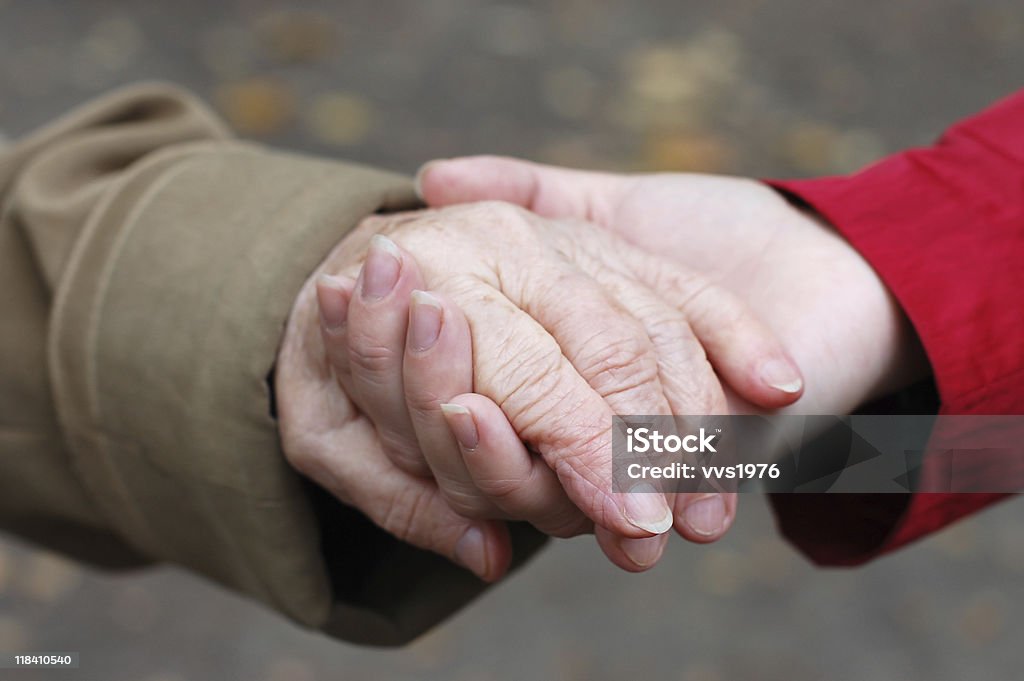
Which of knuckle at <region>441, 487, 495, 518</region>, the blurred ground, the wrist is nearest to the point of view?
knuckle at <region>441, 487, 495, 518</region>

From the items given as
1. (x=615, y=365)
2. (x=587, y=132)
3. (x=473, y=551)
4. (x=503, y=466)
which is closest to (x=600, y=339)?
(x=615, y=365)

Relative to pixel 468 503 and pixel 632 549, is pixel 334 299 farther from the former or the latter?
pixel 632 549

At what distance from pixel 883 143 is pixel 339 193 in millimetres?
2432

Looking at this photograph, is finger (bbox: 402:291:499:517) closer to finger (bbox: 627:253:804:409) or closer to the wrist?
finger (bbox: 627:253:804:409)

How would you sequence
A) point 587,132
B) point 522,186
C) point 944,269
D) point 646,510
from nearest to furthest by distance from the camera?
1. point 646,510
2. point 944,269
3. point 522,186
4. point 587,132

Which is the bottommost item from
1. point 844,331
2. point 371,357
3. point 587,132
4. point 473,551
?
point 587,132

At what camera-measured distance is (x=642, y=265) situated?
45.7 inches

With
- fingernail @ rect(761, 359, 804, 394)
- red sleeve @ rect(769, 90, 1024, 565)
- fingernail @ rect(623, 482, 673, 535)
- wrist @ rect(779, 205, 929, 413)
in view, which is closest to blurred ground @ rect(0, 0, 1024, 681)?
red sleeve @ rect(769, 90, 1024, 565)

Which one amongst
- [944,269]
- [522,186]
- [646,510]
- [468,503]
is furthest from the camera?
[522,186]

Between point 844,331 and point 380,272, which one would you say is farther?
point 844,331

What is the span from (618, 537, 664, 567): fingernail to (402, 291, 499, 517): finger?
0.15m

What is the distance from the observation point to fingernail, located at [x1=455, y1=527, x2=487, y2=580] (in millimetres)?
1039

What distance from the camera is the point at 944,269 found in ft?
3.62

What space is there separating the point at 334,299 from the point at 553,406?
0.23 m
